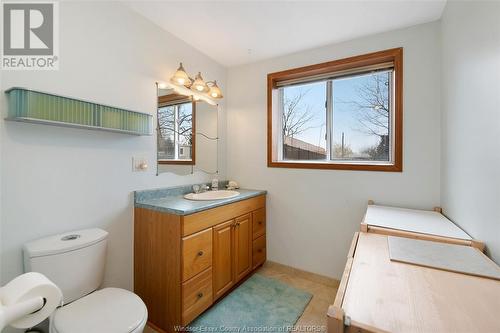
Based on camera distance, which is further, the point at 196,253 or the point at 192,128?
the point at 192,128

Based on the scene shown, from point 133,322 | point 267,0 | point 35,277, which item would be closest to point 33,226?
point 35,277

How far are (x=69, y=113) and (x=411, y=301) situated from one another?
72.1 inches

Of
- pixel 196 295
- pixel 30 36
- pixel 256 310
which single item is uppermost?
pixel 30 36

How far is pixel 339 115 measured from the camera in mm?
2311

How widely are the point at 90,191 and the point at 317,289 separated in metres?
2.10

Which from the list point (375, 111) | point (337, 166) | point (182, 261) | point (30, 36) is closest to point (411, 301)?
point (182, 261)

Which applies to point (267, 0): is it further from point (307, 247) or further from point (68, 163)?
point (307, 247)

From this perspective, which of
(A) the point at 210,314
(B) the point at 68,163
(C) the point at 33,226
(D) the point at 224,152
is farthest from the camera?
(D) the point at 224,152

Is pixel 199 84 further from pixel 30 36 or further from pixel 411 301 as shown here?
pixel 411 301

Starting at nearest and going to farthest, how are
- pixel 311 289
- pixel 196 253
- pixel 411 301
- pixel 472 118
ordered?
1. pixel 411 301
2. pixel 472 118
3. pixel 196 253
4. pixel 311 289

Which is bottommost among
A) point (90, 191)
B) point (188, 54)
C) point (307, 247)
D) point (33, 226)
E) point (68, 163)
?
point (307, 247)

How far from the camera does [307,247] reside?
2346 millimetres

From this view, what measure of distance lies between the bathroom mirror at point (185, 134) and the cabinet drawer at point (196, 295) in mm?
960

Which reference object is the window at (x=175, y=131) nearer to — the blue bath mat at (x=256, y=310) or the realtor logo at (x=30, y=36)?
the realtor logo at (x=30, y=36)
